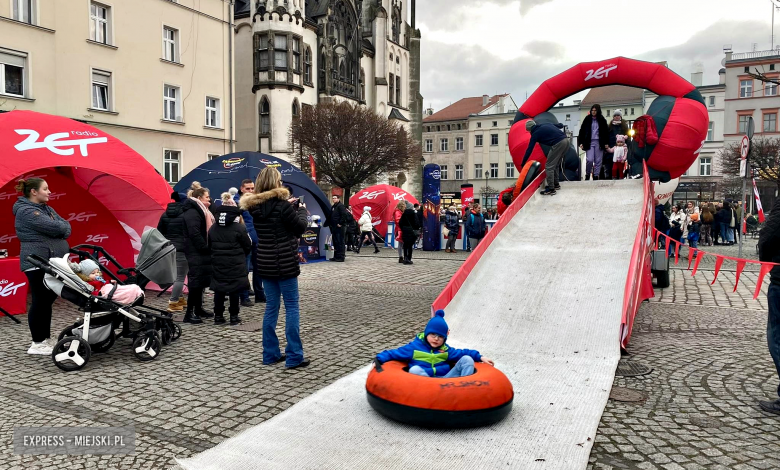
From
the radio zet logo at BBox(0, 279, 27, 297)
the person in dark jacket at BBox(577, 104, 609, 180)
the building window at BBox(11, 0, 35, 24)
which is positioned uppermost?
the building window at BBox(11, 0, 35, 24)

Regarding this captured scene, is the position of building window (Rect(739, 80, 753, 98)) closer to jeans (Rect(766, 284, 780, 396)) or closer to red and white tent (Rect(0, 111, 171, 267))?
red and white tent (Rect(0, 111, 171, 267))

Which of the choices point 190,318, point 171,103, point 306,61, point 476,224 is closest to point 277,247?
point 190,318

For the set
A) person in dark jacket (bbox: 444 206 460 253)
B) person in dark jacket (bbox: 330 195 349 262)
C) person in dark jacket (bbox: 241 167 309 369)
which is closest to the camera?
person in dark jacket (bbox: 241 167 309 369)

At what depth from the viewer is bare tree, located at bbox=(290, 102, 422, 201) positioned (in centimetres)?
Answer: 3256

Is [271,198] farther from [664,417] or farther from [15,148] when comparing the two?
[15,148]

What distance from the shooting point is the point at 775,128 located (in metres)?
57.1

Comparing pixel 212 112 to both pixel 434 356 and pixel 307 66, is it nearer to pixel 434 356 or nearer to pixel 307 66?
pixel 307 66

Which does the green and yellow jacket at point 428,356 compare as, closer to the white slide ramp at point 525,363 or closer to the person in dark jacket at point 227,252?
the white slide ramp at point 525,363

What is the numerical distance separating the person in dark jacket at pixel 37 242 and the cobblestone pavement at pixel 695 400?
19.3 feet

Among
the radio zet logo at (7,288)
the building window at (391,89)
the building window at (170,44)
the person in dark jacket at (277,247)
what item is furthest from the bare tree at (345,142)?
the person in dark jacket at (277,247)

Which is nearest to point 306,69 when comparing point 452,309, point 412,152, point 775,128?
point 412,152

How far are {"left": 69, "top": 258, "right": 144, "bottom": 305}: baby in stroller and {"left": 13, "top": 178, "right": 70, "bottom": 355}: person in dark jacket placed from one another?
49 centimetres

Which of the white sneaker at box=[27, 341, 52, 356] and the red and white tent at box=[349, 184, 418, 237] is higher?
the red and white tent at box=[349, 184, 418, 237]

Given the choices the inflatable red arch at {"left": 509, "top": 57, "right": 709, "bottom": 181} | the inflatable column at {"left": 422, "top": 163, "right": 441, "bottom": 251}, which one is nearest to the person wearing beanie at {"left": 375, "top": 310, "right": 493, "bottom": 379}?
the inflatable red arch at {"left": 509, "top": 57, "right": 709, "bottom": 181}
